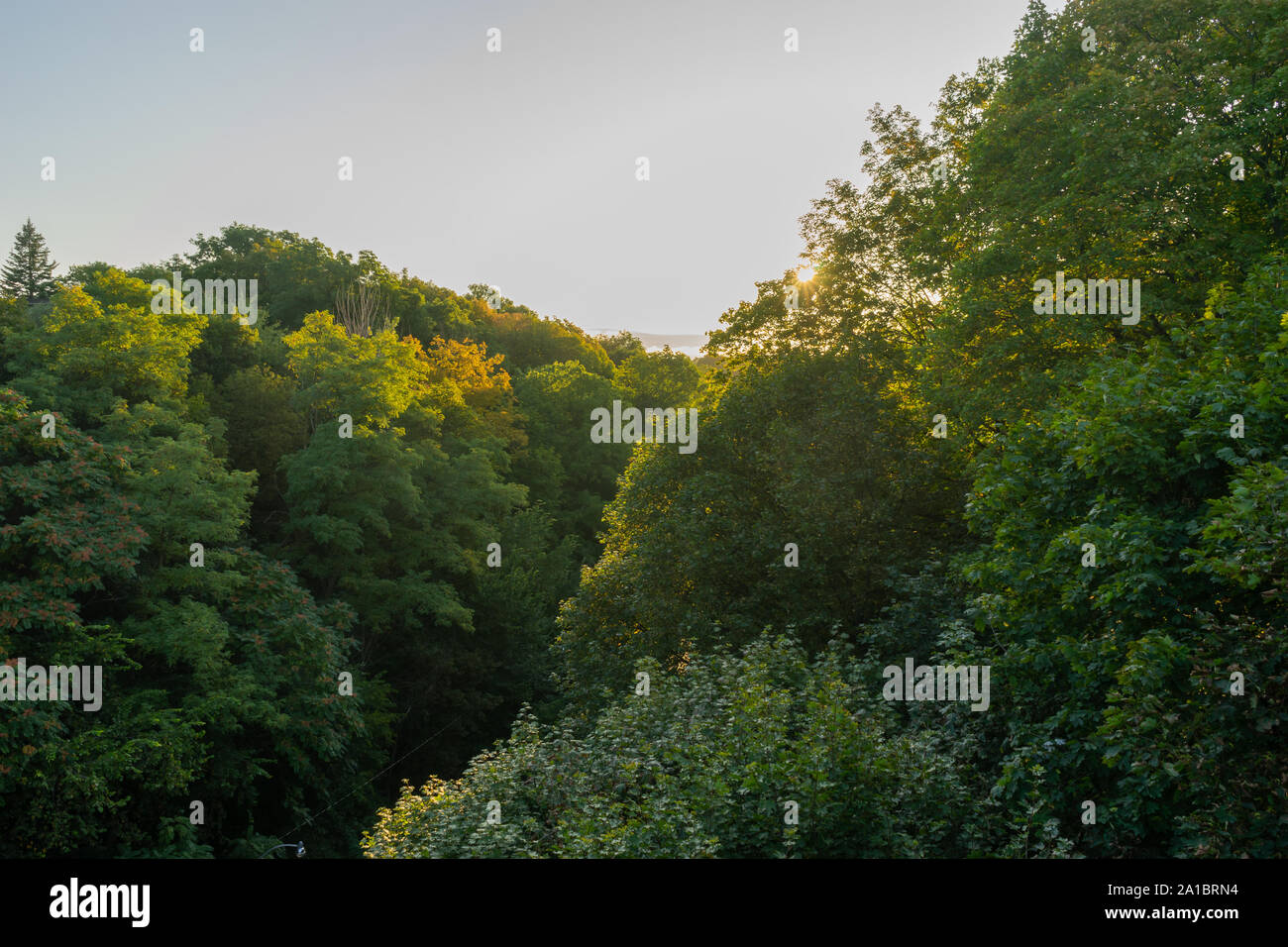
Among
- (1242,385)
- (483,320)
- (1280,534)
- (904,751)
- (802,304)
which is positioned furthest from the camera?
(483,320)

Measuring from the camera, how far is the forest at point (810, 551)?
1060cm

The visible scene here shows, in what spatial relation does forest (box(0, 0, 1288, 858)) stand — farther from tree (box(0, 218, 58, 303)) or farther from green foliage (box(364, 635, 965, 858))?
tree (box(0, 218, 58, 303))

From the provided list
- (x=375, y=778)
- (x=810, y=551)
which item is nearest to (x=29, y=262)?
(x=375, y=778)

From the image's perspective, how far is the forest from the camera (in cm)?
1060

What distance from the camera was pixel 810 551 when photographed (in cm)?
2202

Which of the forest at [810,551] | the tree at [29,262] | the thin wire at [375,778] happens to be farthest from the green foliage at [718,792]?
the tree at [29,262]

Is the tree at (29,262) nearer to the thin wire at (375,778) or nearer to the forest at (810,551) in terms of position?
the forest at (810,551)

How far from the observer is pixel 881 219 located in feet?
89.4

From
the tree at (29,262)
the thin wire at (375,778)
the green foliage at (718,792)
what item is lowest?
the thin wire at (375,778)

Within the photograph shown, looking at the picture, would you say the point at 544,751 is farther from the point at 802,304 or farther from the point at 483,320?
the point at 483,320

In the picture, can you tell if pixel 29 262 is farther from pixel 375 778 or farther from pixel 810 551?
pixel 810 551

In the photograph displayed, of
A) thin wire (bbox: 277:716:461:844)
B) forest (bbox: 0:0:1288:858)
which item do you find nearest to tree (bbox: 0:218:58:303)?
forest (bbox: 0:0:1288:858)
